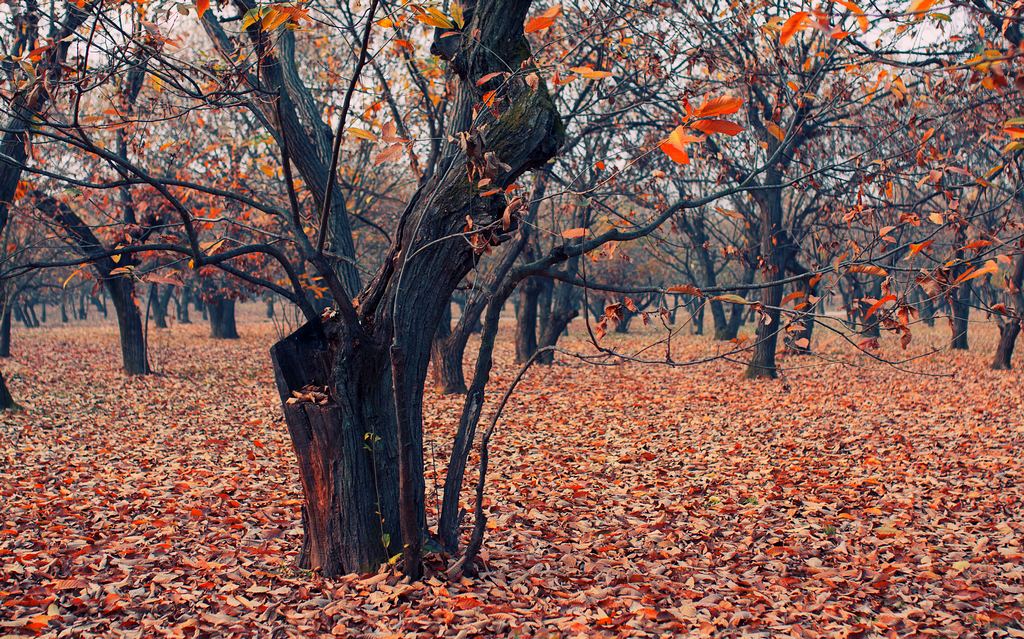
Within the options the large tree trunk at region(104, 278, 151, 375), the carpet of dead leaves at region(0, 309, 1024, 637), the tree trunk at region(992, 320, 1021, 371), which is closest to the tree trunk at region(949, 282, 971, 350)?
the carpet of dead leaves at region(0, 309, 1024, 637)

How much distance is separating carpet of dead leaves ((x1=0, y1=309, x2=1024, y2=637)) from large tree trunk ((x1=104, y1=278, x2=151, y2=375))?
350 centimetres

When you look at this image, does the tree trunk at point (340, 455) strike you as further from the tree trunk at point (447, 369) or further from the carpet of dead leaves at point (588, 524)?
the tree trunk at point (447, 369)

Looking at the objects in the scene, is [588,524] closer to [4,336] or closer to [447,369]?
[447,369]

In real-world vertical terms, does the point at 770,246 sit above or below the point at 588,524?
above

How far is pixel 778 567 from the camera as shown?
525 cm

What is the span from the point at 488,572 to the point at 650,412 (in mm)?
7209

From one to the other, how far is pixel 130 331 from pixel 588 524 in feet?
43.9

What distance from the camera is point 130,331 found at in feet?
52.6

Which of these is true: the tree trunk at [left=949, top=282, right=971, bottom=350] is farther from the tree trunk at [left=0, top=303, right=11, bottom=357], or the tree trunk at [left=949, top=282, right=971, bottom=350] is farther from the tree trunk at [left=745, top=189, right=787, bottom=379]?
the tree trunk at [left=0, top=303, right=11, bottom=357]

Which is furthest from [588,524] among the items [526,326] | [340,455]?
[526,326]

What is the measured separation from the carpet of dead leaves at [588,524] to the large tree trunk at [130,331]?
3500mm

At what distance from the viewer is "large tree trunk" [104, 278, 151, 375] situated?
15.5 metres

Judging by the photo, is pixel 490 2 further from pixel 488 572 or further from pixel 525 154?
pixel 488 572

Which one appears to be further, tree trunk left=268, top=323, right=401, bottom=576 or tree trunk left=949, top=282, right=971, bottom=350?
tree trunk left=268, top=323, right=401, bottom=576
